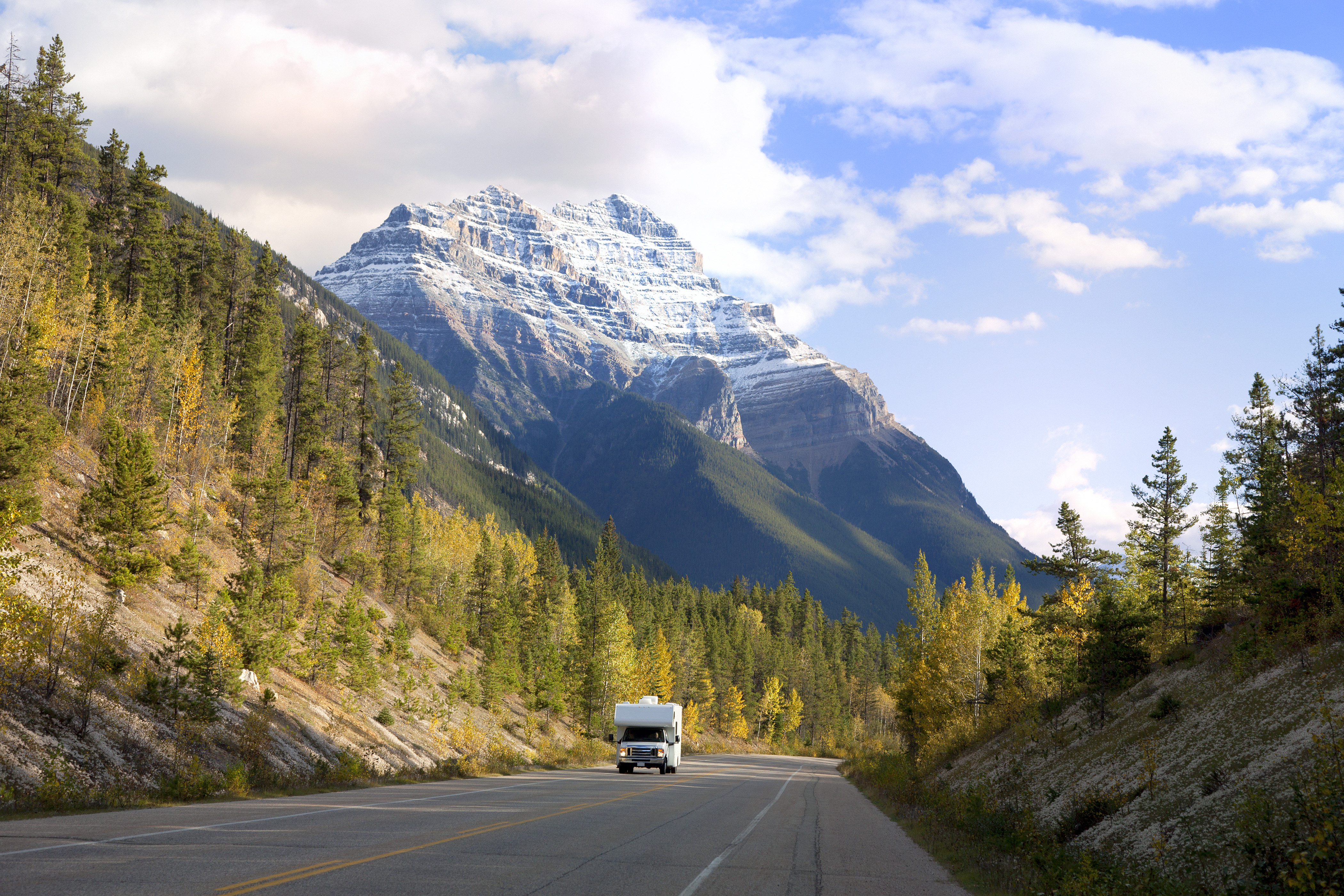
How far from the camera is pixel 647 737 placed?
4069cm

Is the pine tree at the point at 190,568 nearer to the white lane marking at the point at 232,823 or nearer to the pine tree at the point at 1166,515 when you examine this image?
the white lane marking at the point at 232,823

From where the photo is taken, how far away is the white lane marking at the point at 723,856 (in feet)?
34.4

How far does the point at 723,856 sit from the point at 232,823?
8153mm

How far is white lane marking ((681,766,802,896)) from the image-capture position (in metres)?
10.5

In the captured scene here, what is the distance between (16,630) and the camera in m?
17.4

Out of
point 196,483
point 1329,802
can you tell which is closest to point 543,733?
point 196,483

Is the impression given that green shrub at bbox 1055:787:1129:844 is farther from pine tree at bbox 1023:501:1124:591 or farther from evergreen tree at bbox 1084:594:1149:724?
pine tree at bbox 1023:501:1124:591

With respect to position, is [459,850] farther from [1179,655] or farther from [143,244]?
[143,244]

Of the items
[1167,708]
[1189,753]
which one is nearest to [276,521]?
[1167,708]

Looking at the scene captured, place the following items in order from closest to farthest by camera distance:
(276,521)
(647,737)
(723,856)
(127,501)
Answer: (723,856)
(127,501)
(276,521)
(647,737)

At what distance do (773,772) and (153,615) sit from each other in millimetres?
35469

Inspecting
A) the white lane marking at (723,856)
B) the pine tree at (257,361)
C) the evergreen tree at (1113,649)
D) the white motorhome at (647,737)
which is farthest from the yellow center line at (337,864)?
the pine tree at (257,361)

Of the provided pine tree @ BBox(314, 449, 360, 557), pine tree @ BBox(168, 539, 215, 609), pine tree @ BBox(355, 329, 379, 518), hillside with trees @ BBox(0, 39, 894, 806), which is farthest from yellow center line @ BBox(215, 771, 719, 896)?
pine tree @ BBox(355, 329, 379, 518)

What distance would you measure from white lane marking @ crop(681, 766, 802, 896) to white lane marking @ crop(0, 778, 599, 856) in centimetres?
764
